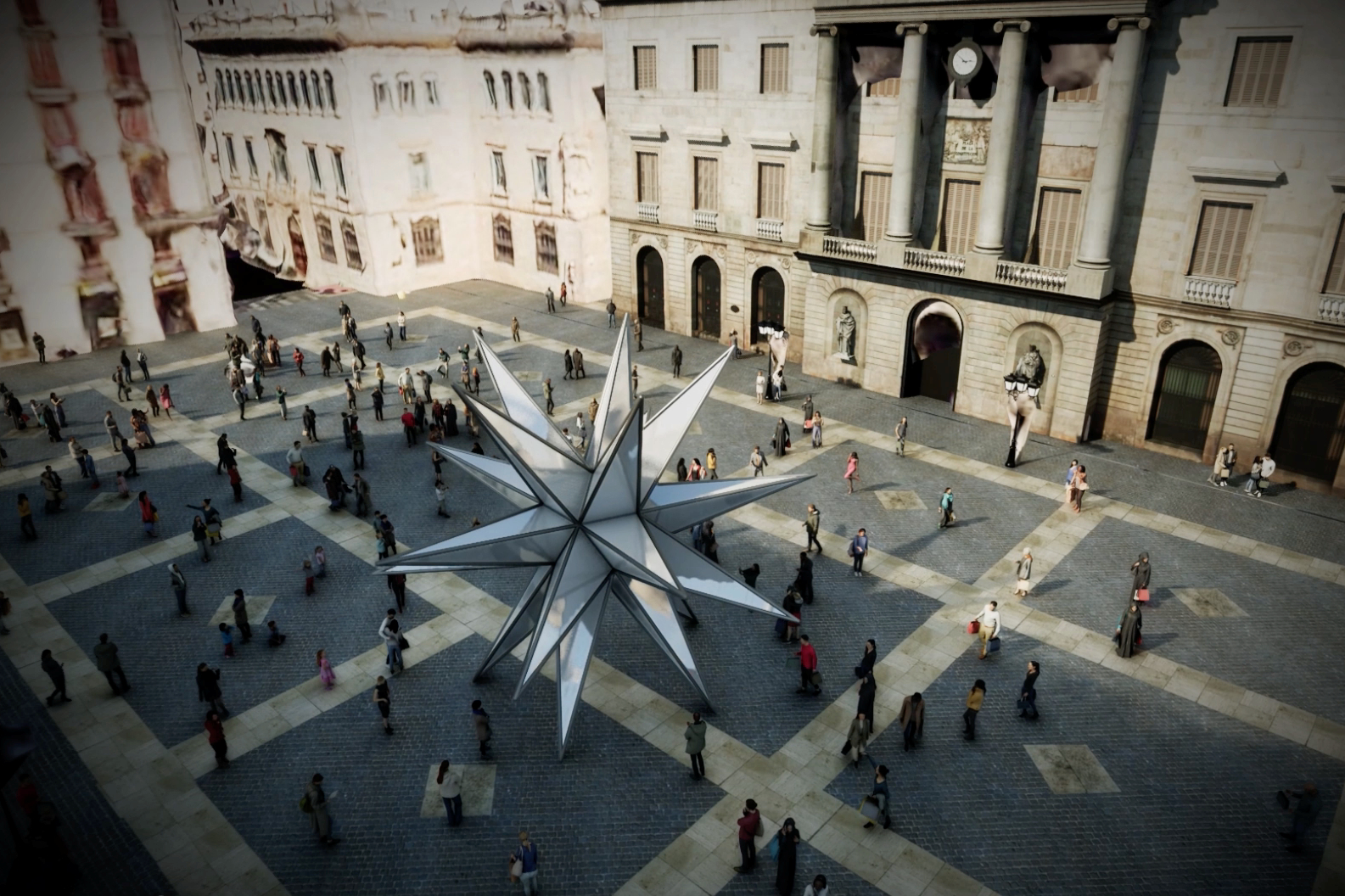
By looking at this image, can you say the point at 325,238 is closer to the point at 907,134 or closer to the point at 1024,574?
the point at 907,134

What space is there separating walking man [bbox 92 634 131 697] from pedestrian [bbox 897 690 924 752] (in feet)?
55.0

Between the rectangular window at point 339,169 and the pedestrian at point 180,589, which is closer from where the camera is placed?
the pedestrian at point 180,589

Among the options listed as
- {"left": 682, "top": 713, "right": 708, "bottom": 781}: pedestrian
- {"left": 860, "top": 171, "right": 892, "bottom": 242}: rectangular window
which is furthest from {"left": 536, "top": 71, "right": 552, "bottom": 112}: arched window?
{"left": 682, "top": 713, "right": 708, "bottom": 781}: pedestrian

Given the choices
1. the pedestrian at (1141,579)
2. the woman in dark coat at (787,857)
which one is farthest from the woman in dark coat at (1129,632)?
the woman in dark coat at (787,857)

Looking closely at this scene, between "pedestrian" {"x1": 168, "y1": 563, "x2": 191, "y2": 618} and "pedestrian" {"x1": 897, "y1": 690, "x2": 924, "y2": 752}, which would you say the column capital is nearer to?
"pedestrian" {"x1": 897, "y1": 690, "x2": 924, "y2": 752}

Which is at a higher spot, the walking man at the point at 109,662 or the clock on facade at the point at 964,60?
the clock on facade at the point at 964,60

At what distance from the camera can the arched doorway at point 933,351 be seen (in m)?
34.8

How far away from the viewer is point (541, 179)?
167 feet

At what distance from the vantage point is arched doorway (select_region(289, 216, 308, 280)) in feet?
182

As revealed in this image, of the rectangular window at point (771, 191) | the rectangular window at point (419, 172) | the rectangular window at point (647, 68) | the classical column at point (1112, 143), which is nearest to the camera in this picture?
the classical column at point (1112, 143)

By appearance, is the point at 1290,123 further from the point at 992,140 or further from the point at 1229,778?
the point at 1229,778

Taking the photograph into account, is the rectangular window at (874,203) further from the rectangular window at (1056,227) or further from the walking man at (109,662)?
the walking man at (109,662)

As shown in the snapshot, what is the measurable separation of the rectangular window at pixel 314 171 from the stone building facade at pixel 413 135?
0.48 feet

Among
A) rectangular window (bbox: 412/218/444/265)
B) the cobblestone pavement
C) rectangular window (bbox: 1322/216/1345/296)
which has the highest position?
rectangular window (bbox: 1322/216/1345/296)
